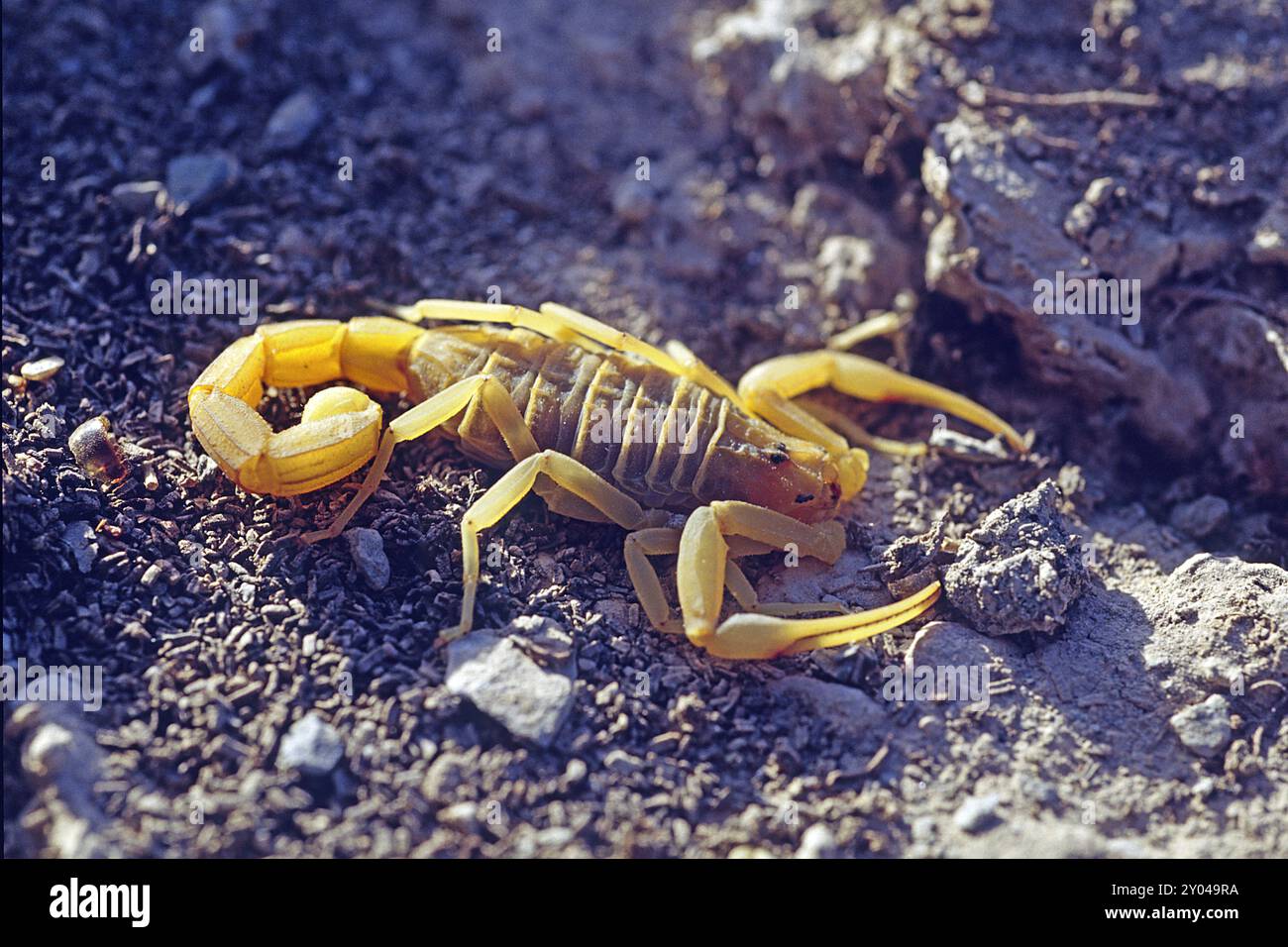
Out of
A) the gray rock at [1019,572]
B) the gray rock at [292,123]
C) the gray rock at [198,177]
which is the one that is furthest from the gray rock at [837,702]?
the gray rock at [292,123]

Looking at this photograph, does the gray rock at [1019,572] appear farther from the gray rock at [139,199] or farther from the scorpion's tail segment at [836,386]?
the gray rock at [139,199]

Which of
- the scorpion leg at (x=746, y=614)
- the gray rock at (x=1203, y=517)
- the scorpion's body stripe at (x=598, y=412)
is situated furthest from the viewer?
the gray rock at (x=1203, y=517)

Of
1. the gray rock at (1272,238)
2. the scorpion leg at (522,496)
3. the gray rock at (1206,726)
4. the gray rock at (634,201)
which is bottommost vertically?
the gray rock at (1206,726)

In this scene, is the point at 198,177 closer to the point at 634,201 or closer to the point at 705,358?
the point at 634,201

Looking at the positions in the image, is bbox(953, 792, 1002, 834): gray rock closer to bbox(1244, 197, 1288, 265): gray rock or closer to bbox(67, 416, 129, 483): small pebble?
bbox(1244, 197, 1288, 265): gray rock

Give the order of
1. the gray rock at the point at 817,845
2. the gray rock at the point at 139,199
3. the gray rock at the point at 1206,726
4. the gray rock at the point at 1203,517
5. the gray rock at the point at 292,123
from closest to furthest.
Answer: the gray rock at the point at 817,845 → the gray rock at the point at 1206,726 → the gray rock at the point at 1203,517 → the gray rock at the point at 139,199 → the gray rock at the point at 292,123

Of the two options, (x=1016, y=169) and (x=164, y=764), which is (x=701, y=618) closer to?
(x=164, y=764)

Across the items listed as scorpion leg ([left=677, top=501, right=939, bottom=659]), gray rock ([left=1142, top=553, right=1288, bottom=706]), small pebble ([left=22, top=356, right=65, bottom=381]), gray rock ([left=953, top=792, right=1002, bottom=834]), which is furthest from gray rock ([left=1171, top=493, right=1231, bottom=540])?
small pebble ([left=22, top=356, right=65, bottom=381])

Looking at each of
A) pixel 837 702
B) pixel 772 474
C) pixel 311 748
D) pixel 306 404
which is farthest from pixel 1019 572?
pixel 306 404
